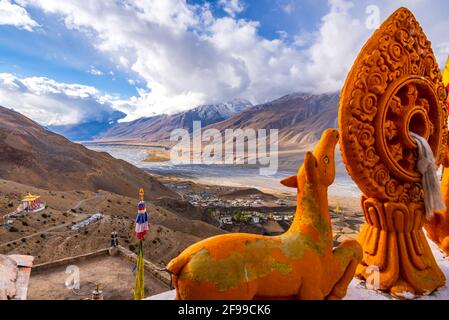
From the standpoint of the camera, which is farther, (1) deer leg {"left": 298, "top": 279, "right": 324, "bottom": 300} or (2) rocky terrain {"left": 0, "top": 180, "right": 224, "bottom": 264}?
(2) rocky terrain {"left": 0, "top": 180, "right": 224, "bottom": 264}

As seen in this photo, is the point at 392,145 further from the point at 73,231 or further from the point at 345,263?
the point at 73,231

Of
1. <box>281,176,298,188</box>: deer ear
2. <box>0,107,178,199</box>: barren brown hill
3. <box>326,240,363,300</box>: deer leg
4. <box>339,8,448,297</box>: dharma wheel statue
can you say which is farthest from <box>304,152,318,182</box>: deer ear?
<box>0,107,178,199</box>: barren brown hill

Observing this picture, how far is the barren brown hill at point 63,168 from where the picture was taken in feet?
103

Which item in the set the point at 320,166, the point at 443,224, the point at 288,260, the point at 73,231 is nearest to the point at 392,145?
the point at 320,166

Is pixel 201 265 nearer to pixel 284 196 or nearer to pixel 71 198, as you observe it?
pixel 71 198

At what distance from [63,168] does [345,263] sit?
1463 inches

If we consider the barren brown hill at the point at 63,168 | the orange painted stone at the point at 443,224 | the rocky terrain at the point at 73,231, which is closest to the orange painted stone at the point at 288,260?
the orange painted stone at the point at 443,224

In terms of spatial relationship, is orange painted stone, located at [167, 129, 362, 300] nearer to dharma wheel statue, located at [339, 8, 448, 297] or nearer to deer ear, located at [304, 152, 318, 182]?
deer ear, located at [304, 152, 318, 182]

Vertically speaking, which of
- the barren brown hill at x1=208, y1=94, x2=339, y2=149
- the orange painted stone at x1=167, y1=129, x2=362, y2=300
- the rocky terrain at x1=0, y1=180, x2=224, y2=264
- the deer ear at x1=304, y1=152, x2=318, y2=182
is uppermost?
the barren brown hill at x1=208, y1=94, x2=339, y2=149

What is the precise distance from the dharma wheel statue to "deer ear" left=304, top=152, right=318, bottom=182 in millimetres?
702

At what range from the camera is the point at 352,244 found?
11.9ft

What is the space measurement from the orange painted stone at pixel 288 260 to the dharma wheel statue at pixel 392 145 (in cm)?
60

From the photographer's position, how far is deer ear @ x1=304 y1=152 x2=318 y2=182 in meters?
3.41
